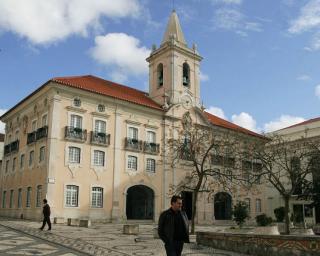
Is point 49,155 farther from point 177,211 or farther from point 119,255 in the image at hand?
point 177,211

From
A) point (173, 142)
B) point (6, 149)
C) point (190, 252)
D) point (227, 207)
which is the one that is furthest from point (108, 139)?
point (190, 252)

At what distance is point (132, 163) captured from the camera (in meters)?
33.4

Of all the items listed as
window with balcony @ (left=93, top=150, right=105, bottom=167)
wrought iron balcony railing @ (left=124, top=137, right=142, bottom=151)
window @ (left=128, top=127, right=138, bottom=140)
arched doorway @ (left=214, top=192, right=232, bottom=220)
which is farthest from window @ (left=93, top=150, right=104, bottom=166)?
arched doorway @ (left=214, top=192, right=232, bottom=220)

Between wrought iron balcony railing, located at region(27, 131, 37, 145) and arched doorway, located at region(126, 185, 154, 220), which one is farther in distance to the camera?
arched doorway, located at region(126, 185, 154, 220)

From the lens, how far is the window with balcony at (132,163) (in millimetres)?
33281

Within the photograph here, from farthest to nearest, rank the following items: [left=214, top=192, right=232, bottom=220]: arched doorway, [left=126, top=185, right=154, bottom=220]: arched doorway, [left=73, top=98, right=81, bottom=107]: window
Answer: [left=214, top=192, right=232, bottom=220]: arched doorway → [left=126, top=185, right=154, bottom=220]: arched doorway → [left=73, top=98, right=81, bottom=107]: window

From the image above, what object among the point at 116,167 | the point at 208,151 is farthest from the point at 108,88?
the point at 208,151

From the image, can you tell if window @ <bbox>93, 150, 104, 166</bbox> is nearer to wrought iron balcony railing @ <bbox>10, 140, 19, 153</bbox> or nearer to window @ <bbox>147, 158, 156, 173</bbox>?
window @ <bbox>147, 158, 156, 173</bbox>

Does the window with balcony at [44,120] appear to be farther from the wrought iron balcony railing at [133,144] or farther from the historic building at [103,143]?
the wrought iron balcony railing at [133,144]

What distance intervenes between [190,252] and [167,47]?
92.2 feet

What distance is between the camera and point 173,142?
947 inches

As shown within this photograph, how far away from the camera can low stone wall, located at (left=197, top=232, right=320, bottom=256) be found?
1082 cm

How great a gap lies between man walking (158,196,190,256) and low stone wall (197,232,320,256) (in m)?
4.93

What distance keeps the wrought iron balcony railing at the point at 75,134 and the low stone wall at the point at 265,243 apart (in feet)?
57.1
